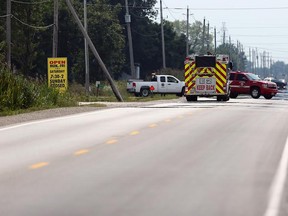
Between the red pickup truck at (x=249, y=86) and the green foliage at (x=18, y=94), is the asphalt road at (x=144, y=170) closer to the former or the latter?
the green foliage at (x=18, y=94)

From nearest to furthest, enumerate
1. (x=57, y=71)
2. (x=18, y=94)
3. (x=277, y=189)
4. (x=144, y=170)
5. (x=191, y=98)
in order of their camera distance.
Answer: (x=277, y=189) < (x=144, y=170) < (x=18, y=94) < (x=57, y=71) < (x=191, y=98)

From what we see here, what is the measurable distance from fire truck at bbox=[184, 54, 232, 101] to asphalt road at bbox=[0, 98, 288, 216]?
21098mm

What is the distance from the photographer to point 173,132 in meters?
18.9

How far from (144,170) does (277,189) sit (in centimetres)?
243

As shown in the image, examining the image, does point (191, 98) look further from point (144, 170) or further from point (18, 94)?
point (144, 170)

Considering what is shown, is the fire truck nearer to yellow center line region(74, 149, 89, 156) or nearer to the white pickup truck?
the white pickup truck

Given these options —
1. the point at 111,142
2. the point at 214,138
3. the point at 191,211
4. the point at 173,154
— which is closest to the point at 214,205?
the point at 191,211

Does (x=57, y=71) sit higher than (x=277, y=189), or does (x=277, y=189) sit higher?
(x=57, y=71)

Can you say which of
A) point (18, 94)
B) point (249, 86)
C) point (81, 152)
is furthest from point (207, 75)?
point (81, 152)

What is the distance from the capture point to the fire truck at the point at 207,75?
139 ft

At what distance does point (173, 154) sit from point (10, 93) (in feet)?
54.9

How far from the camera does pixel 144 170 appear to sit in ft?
39.0

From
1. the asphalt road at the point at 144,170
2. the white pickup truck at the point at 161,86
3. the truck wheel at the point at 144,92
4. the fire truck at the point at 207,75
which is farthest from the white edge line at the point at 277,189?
the white pickup truck at the point at 161,86

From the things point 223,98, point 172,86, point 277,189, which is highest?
point 172,86
